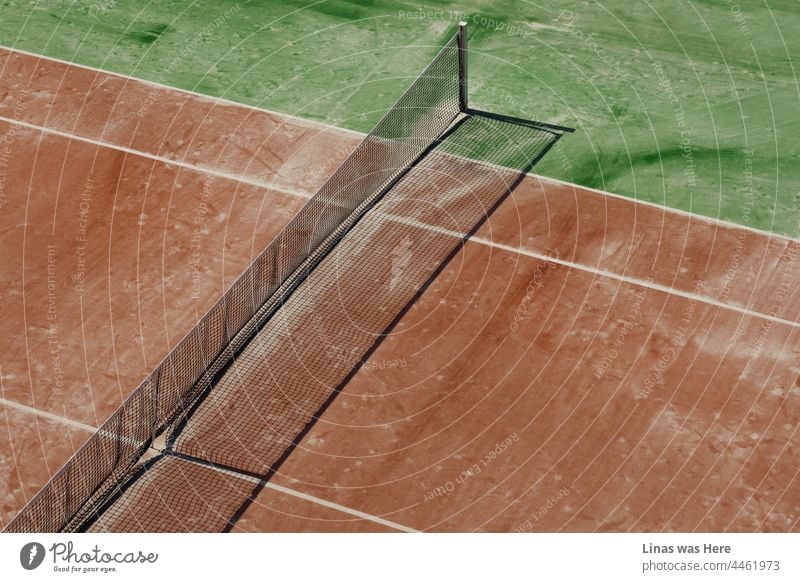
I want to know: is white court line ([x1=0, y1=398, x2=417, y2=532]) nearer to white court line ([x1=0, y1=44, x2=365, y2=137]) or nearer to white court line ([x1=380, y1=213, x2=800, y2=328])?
white court line ([x1=380, y1=213, x2=800, y2=328])

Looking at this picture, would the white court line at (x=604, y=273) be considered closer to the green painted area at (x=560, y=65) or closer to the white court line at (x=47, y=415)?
the green painted area at (x=560, y=65)

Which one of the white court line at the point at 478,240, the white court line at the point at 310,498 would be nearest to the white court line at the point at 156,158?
the white court line at the point at 478,240

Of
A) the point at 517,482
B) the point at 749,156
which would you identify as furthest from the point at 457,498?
the point at 749,156

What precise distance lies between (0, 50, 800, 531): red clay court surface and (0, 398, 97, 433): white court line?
0.05m

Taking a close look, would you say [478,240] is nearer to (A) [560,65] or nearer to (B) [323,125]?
(B) [323,125]

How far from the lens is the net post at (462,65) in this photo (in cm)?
3272

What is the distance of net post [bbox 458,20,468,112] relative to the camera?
32.7 meters

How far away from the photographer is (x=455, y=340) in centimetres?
2772

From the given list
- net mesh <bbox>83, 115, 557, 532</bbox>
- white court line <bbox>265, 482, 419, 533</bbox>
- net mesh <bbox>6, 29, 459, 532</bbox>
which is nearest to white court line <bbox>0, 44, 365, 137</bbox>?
net mesh <bbox>6, 29, 459, 532</bbox>

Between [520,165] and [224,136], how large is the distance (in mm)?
7481

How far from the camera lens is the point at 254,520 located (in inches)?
966

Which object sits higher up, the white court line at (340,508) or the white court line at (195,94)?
the white court line at (195,94)

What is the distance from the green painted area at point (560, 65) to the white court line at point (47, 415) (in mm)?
10964

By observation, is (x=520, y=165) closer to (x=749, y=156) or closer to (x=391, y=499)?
(x=749, y=156)
